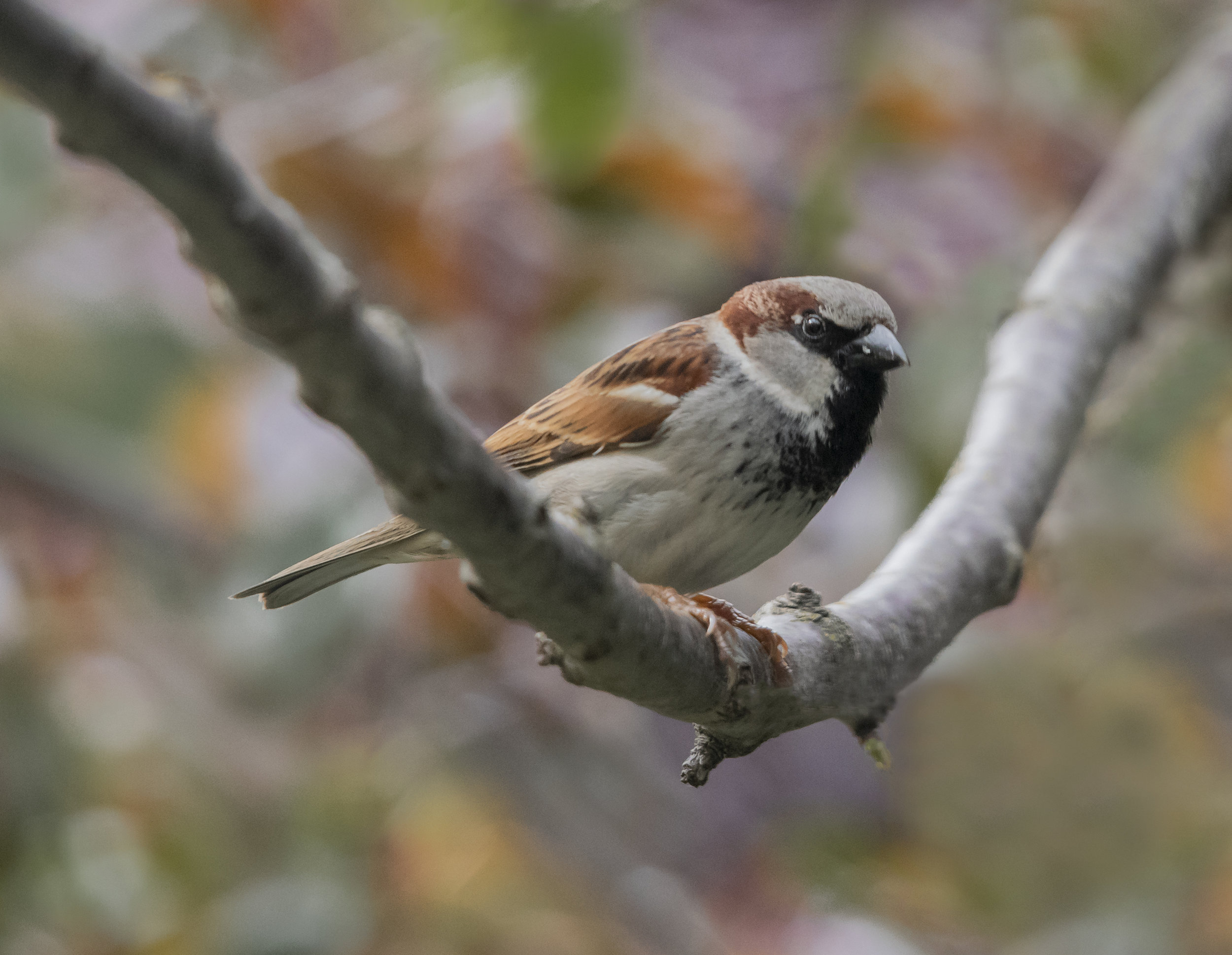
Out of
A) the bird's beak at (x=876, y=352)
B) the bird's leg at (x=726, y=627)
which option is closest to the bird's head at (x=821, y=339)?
the bird's beak at (x=876, y=352)

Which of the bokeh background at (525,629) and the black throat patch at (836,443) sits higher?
the bokeh background at (525,629)

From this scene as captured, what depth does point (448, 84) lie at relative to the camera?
2570 mm

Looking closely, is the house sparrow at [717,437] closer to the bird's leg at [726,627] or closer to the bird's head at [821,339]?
the bird's head at [821,339]

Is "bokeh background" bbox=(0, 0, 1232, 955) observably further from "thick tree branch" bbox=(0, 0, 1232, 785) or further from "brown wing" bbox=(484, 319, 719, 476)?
"brown wing" bbox=(484, 319, 719, 476)

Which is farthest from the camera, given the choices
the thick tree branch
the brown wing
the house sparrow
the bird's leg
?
the brown wing

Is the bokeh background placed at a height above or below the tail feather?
above

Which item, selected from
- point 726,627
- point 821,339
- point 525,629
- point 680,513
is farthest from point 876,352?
point 525,629

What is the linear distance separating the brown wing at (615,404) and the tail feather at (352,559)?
0.19 m

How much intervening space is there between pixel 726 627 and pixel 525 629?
8.15ft

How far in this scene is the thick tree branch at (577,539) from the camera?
0.61m

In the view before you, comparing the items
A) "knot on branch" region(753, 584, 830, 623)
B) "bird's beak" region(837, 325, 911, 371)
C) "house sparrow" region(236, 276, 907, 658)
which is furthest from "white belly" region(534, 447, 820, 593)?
"bird's beak" region(837, 325, 911, 371)

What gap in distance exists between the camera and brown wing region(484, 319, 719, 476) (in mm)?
1827

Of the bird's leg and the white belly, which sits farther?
the white belly

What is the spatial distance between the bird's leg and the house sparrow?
7.3 inches
